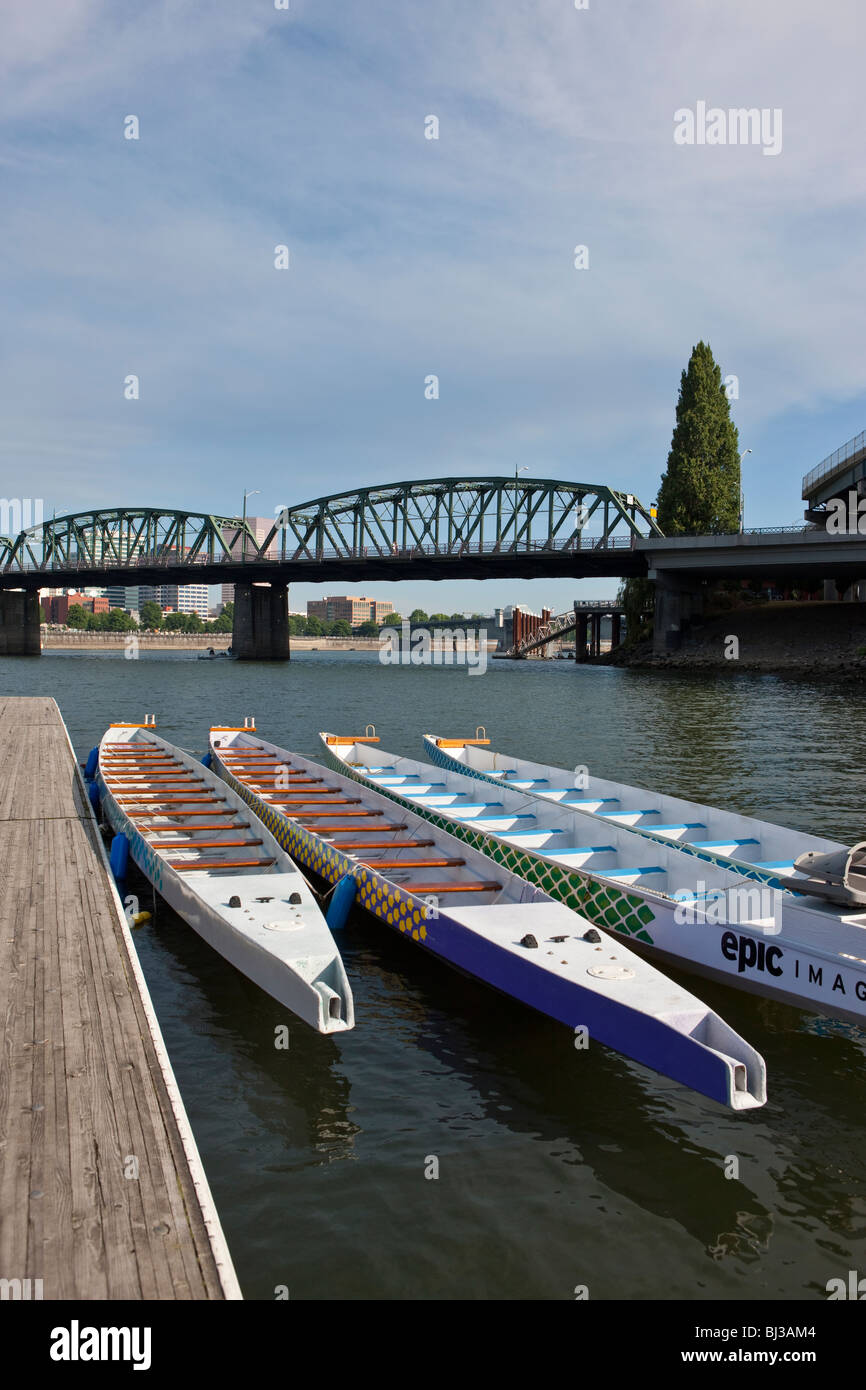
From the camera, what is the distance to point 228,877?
42.3 ft

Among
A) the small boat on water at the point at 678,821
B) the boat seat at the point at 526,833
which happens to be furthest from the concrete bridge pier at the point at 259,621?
the boat seat at the point at 526,833

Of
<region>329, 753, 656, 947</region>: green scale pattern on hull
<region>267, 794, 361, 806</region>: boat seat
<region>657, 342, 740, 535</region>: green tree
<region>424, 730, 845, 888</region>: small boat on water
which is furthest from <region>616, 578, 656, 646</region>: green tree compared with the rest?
<region>329, 753, 656, 947</region>: green scale pattern on hull

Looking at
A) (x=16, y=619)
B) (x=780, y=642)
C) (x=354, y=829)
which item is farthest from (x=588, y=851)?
(x=16, y=619)

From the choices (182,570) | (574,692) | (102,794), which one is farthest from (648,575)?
(102,794)

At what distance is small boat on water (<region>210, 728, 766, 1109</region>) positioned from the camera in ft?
27.5

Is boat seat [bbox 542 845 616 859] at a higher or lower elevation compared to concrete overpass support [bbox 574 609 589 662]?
lower

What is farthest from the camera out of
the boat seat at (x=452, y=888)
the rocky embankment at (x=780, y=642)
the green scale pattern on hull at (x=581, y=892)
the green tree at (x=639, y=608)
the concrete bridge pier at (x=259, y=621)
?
the concrete bridge pier at (x=259, y=621)

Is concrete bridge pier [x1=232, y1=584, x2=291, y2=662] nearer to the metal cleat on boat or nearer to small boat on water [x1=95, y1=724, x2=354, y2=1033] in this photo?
small boat on water [x1=95, y1=724, x2=354, y2=1033]

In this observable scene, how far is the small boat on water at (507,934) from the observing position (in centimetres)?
838

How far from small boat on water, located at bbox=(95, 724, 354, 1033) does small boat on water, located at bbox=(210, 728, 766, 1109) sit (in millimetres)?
1097

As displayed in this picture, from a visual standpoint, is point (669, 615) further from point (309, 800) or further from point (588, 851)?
point (588, 851)

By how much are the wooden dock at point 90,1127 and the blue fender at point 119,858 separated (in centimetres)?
325

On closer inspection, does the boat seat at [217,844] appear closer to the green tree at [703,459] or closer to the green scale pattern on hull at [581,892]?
the green scale pattern on hull at [581,892]

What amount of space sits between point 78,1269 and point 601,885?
8.42 m
